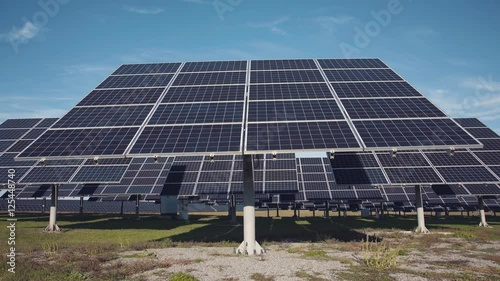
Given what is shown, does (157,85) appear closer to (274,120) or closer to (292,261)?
(274,120)

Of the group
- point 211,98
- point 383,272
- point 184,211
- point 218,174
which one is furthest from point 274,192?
point 383,272

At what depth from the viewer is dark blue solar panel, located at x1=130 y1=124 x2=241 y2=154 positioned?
16984 mm

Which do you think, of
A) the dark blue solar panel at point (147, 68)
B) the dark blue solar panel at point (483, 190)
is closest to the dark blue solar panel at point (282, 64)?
the dark blue solar panel at point (147, 68)

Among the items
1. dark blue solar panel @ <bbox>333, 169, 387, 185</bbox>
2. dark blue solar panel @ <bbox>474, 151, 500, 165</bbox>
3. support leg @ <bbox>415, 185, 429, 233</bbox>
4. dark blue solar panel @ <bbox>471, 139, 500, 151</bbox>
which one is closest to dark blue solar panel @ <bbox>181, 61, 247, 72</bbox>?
dark blue solar panel @ <bbox>333, 169, 387, 185</bbox>

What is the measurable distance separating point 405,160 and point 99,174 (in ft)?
106

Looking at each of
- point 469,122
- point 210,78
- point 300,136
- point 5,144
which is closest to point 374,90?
point 300,136

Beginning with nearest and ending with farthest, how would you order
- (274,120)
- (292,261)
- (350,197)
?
(292,261) → (274,120) → (350,197)

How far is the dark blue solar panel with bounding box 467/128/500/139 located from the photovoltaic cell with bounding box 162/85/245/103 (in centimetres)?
3230

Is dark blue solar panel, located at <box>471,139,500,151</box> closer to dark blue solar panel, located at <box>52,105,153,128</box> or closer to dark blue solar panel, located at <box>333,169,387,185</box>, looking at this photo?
dark blue solar panel, located at <box>333,169,387,185</box>

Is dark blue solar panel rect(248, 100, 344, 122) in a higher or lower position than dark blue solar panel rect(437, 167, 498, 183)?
higher

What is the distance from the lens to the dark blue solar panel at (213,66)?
92.3 ft

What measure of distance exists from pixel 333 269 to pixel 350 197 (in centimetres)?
2774

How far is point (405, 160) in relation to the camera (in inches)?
1334

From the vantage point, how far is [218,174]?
37531mm
